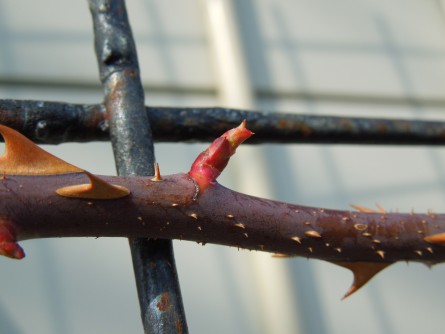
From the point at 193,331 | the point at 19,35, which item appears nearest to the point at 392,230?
the point at 193,331

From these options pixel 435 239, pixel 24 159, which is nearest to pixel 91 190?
pixel 24 159

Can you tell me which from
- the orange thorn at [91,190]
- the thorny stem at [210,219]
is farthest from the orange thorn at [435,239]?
the orange thorn at [91,190]

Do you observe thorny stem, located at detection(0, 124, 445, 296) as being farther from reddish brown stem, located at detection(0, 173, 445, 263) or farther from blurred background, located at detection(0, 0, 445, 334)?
blurred background, located at detection(0, 0, 445, 334)

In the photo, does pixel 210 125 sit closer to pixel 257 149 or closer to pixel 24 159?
pixel 24 159

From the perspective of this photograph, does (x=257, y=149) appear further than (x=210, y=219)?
Yes

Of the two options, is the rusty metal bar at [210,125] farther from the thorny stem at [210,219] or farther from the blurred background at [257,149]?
the blurred background at [257,149]

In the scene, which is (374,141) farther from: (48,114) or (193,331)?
(193,331)

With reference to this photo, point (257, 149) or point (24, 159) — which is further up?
point (257, 149)
